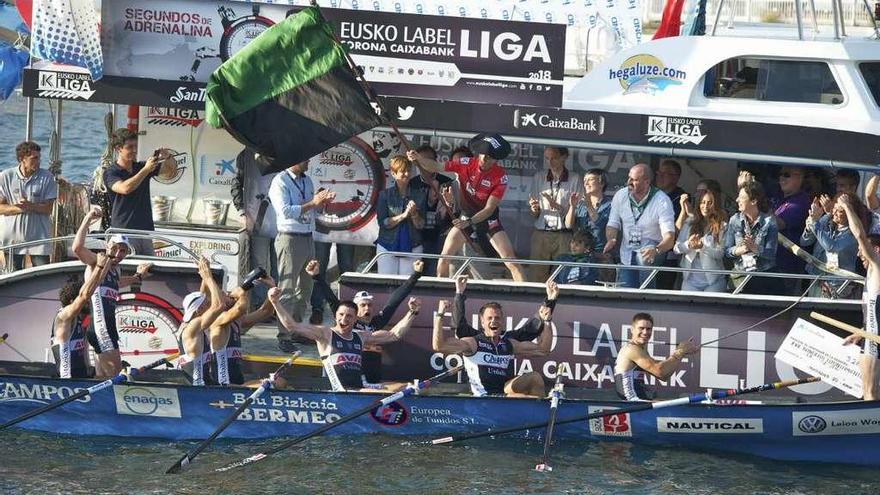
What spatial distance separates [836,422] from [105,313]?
690 centimetres

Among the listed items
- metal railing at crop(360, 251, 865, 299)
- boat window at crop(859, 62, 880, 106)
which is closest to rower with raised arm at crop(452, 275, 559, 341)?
metal railing at crop(360, 251, 865, 299)

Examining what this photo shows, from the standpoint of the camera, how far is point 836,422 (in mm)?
13781

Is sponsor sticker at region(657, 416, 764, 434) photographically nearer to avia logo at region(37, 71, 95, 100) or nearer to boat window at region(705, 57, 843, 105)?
boat window at region(705, 57, 843, 105)

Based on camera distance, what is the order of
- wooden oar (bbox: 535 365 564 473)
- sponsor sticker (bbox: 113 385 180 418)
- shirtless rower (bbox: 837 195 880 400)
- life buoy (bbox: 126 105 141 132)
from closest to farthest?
wooden oar (bbox: 535 365 564 473)
shirtless rower (bbox: 837 195 880 400)
sponsor sticker (bbox: 113 385 180 418)
life buoy (bbox: 126 105 141 132)

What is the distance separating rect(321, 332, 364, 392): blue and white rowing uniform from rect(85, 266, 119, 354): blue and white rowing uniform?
211 centimetres

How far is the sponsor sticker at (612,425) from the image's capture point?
1409 centimetres

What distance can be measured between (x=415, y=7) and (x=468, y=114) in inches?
728

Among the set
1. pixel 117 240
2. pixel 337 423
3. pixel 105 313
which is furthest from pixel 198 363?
pixel 337 423

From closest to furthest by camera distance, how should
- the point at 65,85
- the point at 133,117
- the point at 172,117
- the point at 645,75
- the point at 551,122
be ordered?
the point at 551,122
the point at 65,85
the point at 645,75
the point at 172,117
the point at 133,117

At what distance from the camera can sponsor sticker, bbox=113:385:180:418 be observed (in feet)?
46.9

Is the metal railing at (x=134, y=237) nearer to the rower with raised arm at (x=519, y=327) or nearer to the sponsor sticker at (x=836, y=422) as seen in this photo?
the rower with raised arm at (x=519, y=327)

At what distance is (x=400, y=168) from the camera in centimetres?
1516

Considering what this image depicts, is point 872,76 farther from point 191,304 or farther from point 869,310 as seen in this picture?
point 191,304

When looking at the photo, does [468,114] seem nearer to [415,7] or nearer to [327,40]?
[327,40]
